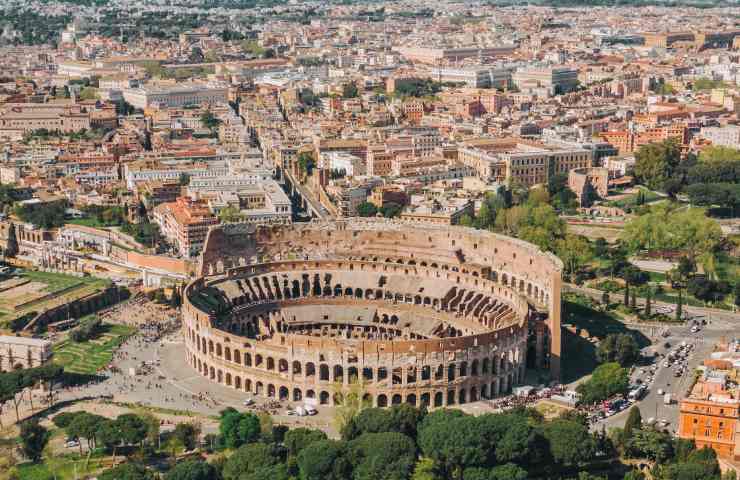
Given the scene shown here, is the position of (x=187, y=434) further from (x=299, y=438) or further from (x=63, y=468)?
(x=63, y=468)

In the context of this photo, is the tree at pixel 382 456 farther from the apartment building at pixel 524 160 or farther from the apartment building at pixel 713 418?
the apartment building at pixel 524 160

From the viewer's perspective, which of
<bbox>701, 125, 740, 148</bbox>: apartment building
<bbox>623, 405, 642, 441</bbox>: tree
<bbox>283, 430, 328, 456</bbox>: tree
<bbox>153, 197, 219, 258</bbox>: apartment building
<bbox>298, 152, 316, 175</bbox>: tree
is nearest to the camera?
<bbox>283, 430, 328, 456</bbox>: tree

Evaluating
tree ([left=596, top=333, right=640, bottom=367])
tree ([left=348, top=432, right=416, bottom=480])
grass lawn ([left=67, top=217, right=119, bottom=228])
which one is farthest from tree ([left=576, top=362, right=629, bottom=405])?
grass lawn ([left=67, top=217, right=119, bottom=228])

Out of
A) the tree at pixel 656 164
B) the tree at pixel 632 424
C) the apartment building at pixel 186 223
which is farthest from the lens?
the tree at pixel 656 164

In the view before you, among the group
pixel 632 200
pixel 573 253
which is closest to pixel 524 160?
pixel 632 200

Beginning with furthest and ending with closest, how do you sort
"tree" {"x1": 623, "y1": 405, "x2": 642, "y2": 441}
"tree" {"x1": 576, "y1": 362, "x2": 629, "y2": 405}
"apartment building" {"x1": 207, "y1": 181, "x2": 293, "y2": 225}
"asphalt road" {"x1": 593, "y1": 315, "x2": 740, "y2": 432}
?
"apartment building" {"x1": 207, "y1": 181, "x2": 293, "y2": 225} → "tree" {"x1": 576, "y1": 362, "x2": 629, "y2": 405} → "asphalt road" {"x1": 593, "y1": 315, "x2": 740, "y2": 432} → "tree" {"x1": 623, "y1": 405, "x2": 642, "y2": 441}

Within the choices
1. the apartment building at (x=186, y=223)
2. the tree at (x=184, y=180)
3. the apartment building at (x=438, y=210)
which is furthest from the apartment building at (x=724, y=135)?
the apartment building at (x=186, y=223)

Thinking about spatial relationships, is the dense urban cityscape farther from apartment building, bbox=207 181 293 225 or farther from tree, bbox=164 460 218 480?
apartment building, bbox=207 181 293 225
